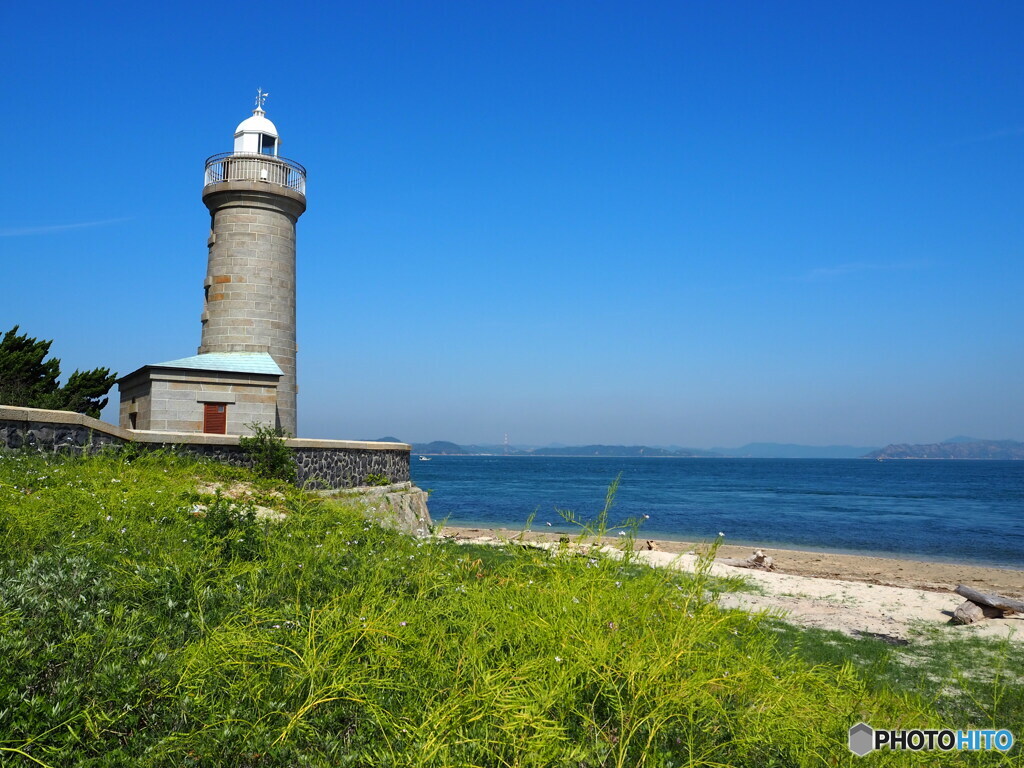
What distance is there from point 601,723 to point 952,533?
41.7 meters

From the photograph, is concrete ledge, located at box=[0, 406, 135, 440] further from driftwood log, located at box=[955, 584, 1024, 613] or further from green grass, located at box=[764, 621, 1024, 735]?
driftwood log, located at box=[955, 584, 1024, 613]

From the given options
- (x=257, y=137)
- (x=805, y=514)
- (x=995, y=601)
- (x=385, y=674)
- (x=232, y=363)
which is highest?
(x=257, y=137)

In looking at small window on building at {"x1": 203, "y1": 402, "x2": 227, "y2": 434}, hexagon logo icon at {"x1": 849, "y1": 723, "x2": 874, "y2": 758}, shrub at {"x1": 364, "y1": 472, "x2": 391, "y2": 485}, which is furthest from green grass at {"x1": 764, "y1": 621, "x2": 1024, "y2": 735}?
small window on building at {"x1": 203, "y1": 402, "x2": 227, "y2": 434}

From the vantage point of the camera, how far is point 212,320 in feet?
75.7

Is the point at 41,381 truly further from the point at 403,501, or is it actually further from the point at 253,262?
the point at 403,501

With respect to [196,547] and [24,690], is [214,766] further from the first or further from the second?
[196,547]

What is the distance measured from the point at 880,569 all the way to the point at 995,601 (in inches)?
466

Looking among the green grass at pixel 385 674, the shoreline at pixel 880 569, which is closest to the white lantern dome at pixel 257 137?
the shoreline at pixel 880 569

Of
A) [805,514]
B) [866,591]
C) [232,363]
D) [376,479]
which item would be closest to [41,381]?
[232,363]

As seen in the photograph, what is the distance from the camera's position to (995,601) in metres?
13.8

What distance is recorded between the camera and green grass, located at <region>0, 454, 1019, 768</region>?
325 cm

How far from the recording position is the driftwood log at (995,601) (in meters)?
13.5

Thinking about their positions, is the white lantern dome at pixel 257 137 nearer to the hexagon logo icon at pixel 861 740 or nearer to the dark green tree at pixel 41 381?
the dark green tree at pixel 41 381

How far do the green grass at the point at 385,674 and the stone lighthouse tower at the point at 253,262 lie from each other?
1777cm
